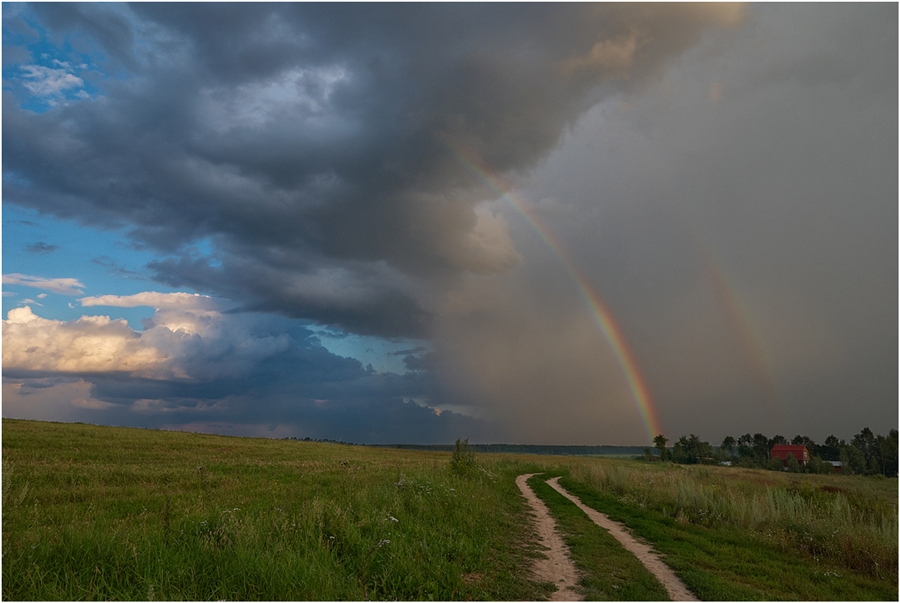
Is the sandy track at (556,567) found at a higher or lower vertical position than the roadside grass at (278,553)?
lower

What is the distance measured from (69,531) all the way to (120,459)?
2872 cm

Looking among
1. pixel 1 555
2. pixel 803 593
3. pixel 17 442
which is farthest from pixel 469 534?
pixel 17 442

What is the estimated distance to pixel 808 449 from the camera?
475 feet

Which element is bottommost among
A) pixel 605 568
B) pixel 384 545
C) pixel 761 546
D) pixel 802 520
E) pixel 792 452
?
pixel 792 452

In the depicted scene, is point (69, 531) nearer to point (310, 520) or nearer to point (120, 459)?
point (310, 520)

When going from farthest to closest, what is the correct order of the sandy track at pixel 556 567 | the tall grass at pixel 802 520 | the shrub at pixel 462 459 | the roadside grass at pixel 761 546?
the shrub at pixel 462 459, the tall grass at pixel 802 520, the roadside grass at pixel 761 546, the sandy track at pixel 556 567

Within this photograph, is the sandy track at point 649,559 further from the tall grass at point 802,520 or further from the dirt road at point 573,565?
the tall grass at point 802,520

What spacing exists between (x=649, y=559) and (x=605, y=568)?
5.96ft

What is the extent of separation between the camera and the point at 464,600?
26.0ft

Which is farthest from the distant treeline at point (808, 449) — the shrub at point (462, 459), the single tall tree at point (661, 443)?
the shrub at point (462, 459)

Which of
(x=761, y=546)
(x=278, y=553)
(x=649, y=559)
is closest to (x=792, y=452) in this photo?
(x=761, y=546)

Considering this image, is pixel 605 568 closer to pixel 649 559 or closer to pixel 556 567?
pixel 556 567

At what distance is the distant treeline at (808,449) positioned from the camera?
12456 cm

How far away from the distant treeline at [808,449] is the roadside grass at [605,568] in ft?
441
